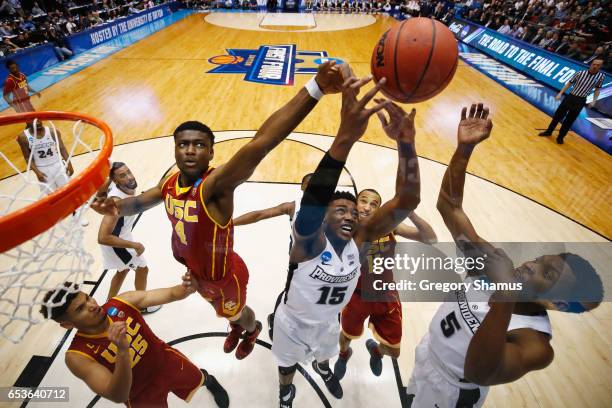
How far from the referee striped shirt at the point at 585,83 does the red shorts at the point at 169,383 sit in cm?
821

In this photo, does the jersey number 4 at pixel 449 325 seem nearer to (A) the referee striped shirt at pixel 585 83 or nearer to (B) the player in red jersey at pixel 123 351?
(B) the player in red jersey at pixel 123 351

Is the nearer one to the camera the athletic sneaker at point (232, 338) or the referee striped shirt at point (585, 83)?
the athletic sneaker at point (232, 338)

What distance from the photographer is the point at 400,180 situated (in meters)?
1.77

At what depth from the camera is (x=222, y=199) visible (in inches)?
76.8

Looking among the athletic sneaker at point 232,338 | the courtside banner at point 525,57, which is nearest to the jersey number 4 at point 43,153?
the athletic sneaker at point 232,338

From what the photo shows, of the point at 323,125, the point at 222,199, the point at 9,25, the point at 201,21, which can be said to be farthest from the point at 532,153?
the point at 201,21

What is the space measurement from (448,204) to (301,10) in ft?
82.2

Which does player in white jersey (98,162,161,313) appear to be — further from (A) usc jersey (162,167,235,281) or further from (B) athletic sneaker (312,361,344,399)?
(B) athletic sneaker (312,361,344,399)

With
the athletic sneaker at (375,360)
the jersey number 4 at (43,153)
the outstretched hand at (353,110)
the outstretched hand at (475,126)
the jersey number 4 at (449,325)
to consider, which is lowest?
the athletic sneaker at (375,360)

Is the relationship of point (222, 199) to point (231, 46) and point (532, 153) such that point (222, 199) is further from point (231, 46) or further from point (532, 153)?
point (231, 46)

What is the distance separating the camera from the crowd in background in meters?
10.3

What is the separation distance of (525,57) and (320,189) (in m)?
12.8

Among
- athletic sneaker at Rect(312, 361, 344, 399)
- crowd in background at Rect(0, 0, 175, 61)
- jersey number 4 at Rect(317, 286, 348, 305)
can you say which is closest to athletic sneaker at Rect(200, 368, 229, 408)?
athletic sneaker at Rect(312, 361, 344, 399)

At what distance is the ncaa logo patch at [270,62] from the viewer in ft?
32.9
